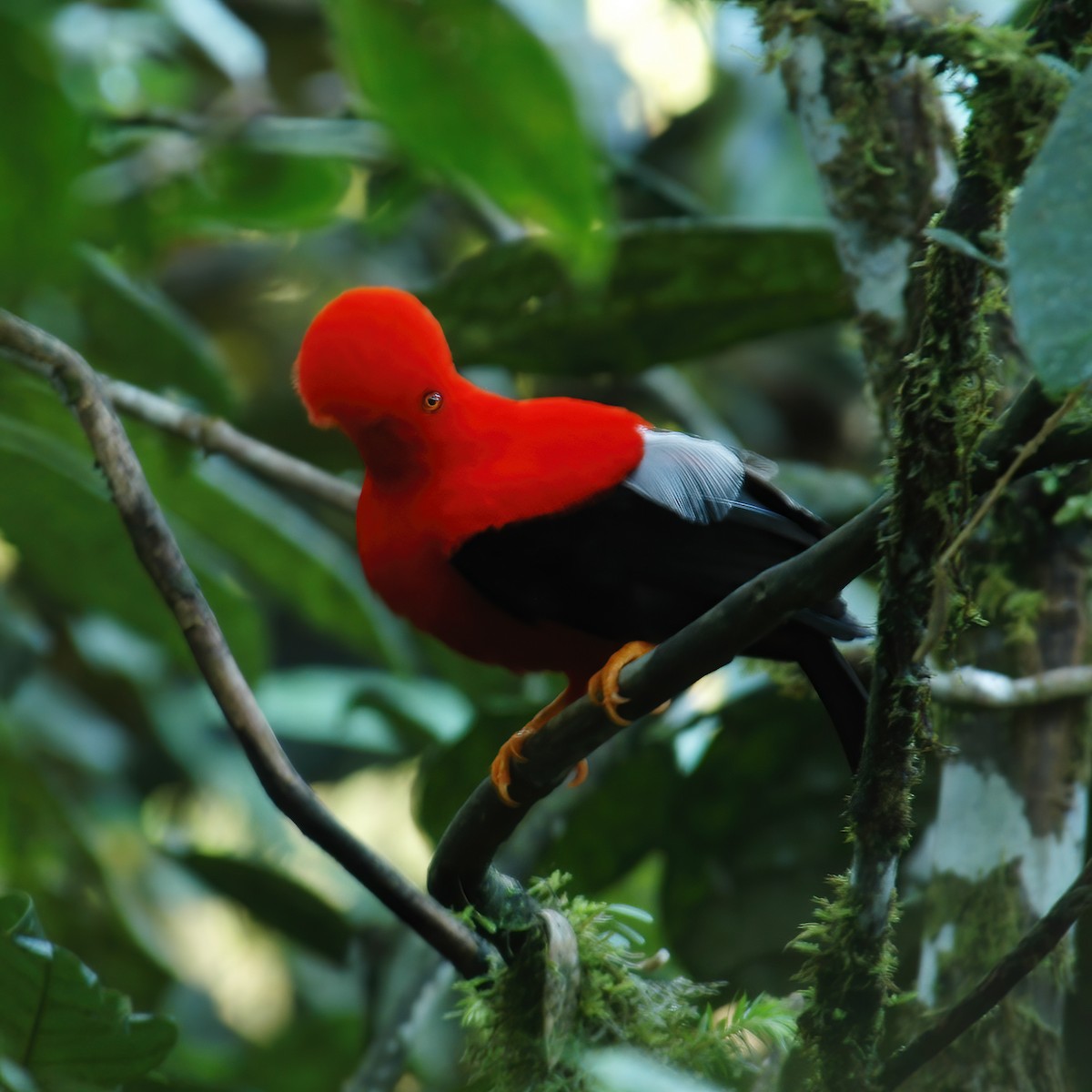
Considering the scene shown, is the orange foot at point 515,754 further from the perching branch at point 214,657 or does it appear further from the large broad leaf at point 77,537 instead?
the large broad leaf at point 77,537

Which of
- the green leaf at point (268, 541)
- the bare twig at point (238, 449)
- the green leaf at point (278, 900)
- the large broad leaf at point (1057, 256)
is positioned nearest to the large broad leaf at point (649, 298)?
the bare twig at point (238, 449)

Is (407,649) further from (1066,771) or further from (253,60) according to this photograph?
(1066,771)

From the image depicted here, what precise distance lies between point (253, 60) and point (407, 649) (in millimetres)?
1483

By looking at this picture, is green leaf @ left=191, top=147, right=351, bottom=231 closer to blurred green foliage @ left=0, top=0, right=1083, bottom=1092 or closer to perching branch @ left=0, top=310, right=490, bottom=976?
blurred green foliage @ left=0, top=0, right=1083, bottom=1092

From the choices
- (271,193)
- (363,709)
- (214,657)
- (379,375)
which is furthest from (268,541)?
(214,657)

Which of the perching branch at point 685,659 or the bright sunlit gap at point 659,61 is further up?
the bright sunlit gap at point 659,61

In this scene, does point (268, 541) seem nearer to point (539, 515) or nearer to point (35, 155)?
point (539, 515)

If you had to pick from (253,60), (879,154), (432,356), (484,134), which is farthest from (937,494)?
(253,60)

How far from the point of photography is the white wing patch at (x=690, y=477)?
1.43 metres

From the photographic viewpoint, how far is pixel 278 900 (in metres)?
2.41

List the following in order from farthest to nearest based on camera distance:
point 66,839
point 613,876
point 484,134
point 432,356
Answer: point 66,839 → point 613,876 → point 432,356 → point 484,134

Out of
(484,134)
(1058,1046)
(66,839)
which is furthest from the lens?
(66,839)

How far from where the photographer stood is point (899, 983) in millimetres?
1960

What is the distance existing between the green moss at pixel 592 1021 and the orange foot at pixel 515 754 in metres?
0.13
